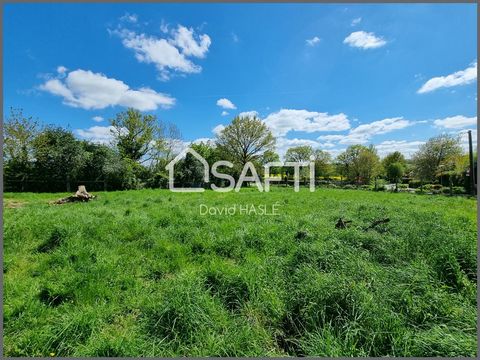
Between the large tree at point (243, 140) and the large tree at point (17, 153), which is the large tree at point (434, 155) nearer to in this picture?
the large tree at point (243, 140)

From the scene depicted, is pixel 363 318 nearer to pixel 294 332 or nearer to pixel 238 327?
pixel 294 332

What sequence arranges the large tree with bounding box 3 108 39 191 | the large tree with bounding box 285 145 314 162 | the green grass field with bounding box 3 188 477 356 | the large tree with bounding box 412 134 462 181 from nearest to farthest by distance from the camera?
the green grass field with bounding box 3 188 477 356, the large tree with bounding box 3 108 39 191, the large tree with bounding box 412 134 462 181, the large tree with bounding box 285 145 314 162

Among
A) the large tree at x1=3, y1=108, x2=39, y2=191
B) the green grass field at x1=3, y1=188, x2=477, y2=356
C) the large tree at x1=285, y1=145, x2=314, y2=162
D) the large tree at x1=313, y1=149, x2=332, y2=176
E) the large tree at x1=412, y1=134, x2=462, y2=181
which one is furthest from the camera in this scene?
the large tree at x1=285, y1=145, x2=314, y2=162

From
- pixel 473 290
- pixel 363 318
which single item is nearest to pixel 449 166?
pixel 473 290

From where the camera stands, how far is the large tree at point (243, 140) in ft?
119

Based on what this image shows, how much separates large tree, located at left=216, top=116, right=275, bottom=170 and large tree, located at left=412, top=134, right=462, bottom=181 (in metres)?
21.0

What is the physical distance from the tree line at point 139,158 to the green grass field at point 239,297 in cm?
1901

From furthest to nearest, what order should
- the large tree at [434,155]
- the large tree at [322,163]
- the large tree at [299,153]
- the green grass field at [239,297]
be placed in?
the large tree at [299,153], the large tree at [322,163], the large tree at [434,155], the green grass field at [239,297]

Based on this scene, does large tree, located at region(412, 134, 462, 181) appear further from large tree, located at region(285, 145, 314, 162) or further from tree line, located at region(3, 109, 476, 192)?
large tree, located at region(285, 145, 314, 162)

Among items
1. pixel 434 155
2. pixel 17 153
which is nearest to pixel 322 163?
pixel 434 155

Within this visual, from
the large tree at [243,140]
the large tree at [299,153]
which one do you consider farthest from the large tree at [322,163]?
the large tree at [243,140]

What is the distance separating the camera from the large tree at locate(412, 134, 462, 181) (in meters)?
30.9

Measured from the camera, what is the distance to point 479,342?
2.42 meters

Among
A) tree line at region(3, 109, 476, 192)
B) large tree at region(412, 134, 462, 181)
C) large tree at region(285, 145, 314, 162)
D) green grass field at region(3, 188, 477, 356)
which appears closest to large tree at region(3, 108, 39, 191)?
tree line at region(3, 109, 476, 192)
